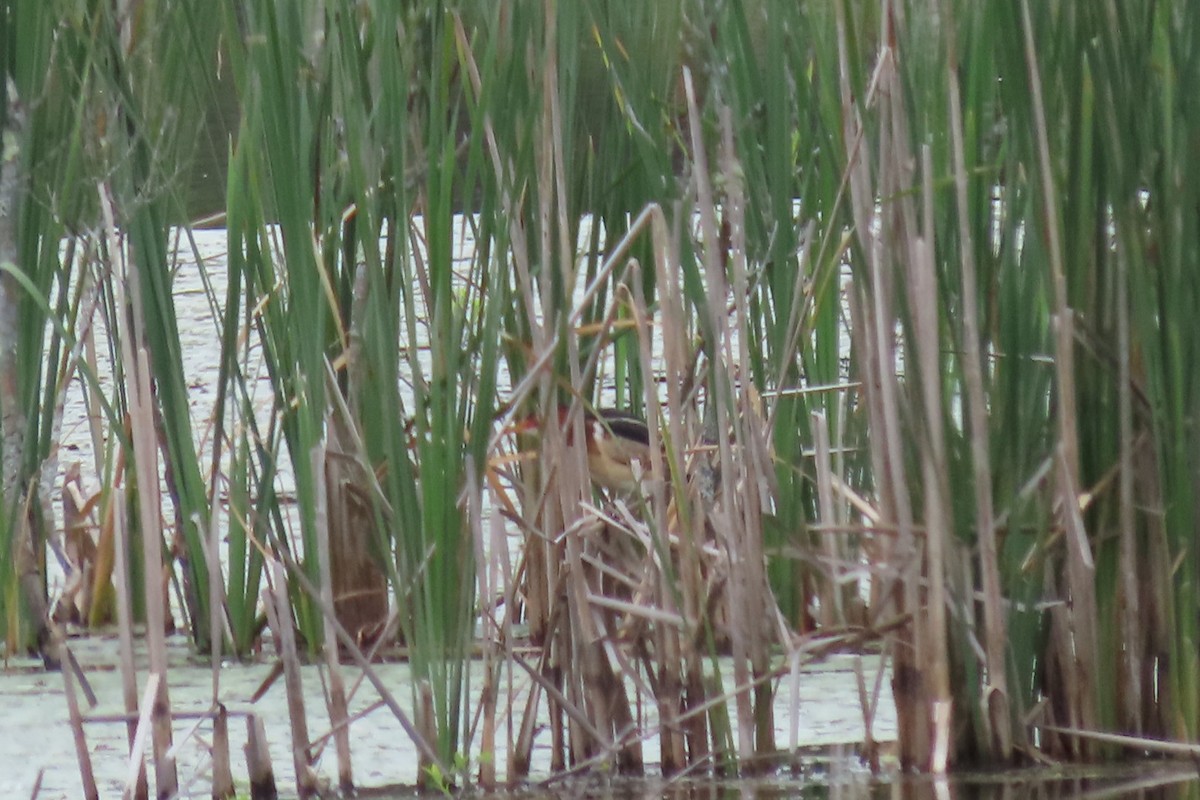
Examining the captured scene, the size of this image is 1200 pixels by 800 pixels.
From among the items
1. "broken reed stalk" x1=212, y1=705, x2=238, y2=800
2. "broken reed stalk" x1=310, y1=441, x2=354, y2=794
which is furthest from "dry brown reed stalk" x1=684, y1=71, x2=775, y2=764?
"broken reed stalk" x1=212, y1=705, x2=238, y2=800

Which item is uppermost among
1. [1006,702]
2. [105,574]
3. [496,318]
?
[496,318]

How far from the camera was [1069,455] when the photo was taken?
82.9 inches

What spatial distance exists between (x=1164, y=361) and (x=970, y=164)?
1.10 feet

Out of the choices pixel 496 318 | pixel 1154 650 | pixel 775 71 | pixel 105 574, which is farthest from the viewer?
pixel 105 574

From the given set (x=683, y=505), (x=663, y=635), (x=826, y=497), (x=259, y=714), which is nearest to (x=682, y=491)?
(x=683, y=505)

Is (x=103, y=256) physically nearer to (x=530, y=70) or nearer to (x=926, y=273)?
(x=530, y=70)

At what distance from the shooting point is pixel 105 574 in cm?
312

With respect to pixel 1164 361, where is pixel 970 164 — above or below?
above

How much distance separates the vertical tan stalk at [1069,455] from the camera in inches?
81.2

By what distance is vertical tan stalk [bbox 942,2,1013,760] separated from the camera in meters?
2.07

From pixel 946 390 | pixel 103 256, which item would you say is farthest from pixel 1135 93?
pixel 103 256

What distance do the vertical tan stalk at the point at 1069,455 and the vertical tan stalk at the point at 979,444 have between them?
8cm

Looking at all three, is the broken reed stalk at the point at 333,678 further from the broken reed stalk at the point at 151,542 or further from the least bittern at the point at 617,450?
the least bittern at the point at 617,450

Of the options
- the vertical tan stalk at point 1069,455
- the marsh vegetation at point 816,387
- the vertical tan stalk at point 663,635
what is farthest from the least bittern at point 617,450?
the vertical tan stalk at point 1069,455
